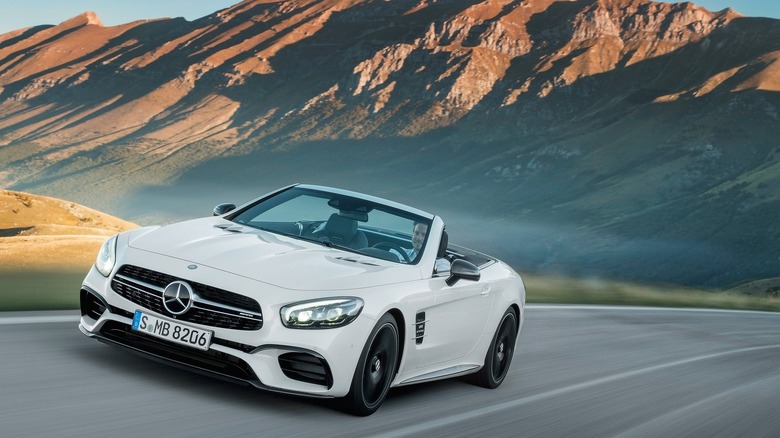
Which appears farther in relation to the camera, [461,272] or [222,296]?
[461,272]

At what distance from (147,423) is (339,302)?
117cm

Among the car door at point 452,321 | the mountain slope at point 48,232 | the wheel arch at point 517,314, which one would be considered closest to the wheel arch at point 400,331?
the car door at point 452,321

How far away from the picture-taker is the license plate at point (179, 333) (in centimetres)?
550

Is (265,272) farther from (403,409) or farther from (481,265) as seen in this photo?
(481,265)

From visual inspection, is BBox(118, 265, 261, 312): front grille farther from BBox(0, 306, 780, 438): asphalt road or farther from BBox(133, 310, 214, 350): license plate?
BBox(0, 306, 780, 438): asphalt road

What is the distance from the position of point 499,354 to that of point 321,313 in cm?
295

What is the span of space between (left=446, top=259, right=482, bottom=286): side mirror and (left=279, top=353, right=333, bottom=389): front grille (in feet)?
4.67

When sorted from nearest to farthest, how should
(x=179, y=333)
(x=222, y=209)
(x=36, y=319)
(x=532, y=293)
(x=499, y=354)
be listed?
1. (x=179, y=333)
2. (x=222, y=209)
3. (x=36, y=319)
4. (x=499, y=354)
5. (x=532, y=293)

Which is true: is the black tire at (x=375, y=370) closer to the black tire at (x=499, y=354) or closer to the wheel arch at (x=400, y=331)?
the wheel arch at (x=400, y=331)

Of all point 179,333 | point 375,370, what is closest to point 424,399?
point 375,370

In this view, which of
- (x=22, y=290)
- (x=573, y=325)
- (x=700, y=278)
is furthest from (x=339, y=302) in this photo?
(x=700, y=278)

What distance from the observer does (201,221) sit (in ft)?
23.1

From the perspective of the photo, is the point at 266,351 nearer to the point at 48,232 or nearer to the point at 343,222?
the point at 343,222

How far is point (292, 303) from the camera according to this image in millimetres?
5543
